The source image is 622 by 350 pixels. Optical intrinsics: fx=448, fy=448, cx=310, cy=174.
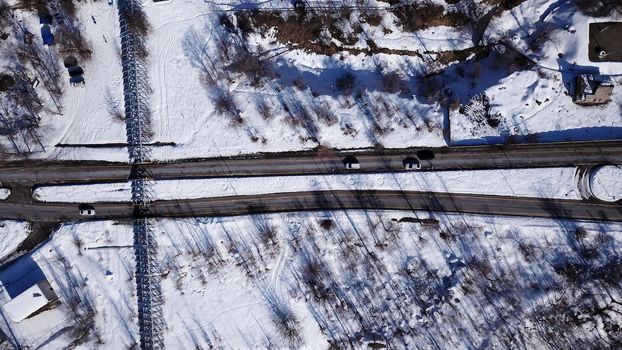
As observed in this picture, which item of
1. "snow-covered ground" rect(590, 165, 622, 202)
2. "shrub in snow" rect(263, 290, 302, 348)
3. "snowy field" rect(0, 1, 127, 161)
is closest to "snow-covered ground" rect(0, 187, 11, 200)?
"snowy field" rect(0, 1, 127, 161)

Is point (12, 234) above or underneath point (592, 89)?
underneath

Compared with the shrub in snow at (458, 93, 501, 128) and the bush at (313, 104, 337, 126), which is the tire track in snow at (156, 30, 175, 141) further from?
the shrub in snow at (458, 93, 501, 128)

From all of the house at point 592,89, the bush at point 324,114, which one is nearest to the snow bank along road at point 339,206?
the bush at point 324,114

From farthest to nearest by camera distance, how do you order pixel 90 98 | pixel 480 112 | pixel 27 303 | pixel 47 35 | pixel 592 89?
pixel 90 98 → pixel 47 35 → pixel 27 303 → pixel 480 112 → pixel 592 89

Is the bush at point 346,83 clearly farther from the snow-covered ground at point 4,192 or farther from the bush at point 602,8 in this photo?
the snow-covered ground at point 4,192

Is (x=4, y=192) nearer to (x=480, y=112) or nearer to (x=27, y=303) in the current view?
(x=27, y=303)

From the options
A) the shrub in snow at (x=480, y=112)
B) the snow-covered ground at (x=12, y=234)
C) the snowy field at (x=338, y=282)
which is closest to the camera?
the snowy field at (x=338, y=282)

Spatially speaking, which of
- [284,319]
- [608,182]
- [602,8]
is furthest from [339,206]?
[602,8]
